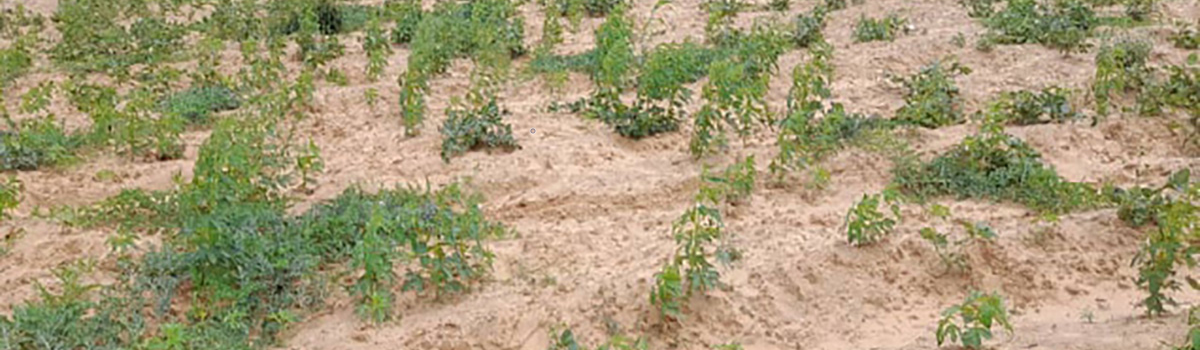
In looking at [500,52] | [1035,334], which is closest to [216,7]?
[500,52]

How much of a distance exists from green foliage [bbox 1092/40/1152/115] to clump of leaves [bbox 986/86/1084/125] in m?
0.18

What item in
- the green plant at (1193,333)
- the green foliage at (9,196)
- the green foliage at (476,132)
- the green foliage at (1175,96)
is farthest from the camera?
the green foliage at (1175,96)

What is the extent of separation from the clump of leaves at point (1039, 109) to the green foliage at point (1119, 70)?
0.59 feet

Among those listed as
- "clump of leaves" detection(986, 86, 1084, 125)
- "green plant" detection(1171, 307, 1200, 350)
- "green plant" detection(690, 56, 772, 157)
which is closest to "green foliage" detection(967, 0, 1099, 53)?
"clump of leaves" detection(986, 86, 1084, 125)

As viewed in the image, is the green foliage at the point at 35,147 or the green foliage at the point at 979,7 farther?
the green foliage at the point at 979,7

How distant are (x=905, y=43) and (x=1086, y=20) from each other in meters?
1.33

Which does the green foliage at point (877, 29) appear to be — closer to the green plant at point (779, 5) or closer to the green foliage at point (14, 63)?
the green plant at point (779, 5)

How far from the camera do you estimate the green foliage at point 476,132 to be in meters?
6.90

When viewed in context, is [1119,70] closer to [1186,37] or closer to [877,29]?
[1186,37]

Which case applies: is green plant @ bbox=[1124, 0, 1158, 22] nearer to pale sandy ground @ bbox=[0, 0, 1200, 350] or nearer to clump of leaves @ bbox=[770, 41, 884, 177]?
pale sandy ground @ bbox=[0, 0, 1200, 350]

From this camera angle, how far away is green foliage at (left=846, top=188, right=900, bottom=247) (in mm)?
5395

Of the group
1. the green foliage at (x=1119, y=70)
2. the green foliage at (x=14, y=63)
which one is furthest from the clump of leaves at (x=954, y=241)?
the green foliage at (x=14, y=63)

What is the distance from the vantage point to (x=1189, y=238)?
16.7 ft

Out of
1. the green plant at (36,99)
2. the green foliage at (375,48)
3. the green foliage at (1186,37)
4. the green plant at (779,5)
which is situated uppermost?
the green plant at (36,99)
